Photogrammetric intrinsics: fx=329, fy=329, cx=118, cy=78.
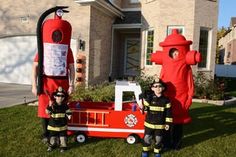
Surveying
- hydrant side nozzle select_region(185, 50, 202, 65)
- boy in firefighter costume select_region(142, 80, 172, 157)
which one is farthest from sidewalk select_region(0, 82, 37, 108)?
hydrant side nozzle select_region(185, 50, 202, 65)

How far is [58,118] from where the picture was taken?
5.61 meters

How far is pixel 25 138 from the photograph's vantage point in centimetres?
625

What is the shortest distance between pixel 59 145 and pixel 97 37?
30.4 feet

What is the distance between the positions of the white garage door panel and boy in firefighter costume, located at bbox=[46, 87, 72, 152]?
968cm

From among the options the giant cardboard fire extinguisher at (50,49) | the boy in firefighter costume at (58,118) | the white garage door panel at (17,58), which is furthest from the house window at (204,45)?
the boy in firefighter costume at (58,118)

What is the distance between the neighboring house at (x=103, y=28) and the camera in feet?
45.5

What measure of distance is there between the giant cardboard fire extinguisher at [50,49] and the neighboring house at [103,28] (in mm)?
7633

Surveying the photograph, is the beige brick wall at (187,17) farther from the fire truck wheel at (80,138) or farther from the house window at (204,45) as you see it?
the fire truck wheel at (80,138)

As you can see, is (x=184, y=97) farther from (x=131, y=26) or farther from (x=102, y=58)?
(x=131, y=26)

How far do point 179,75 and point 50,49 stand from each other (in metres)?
2.33

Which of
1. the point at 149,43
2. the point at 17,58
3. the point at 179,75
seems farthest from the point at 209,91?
the point at 17,58

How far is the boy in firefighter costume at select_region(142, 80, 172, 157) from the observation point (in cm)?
540

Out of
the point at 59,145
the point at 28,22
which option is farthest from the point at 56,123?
the point at 28,22

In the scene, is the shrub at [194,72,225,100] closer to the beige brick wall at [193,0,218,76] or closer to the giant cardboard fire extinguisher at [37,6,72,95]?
the beige brick wall at [193,0,218,76]
